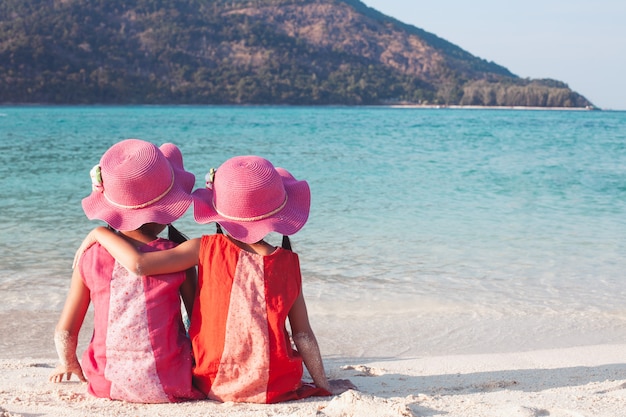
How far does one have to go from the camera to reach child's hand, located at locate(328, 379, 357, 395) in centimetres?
247

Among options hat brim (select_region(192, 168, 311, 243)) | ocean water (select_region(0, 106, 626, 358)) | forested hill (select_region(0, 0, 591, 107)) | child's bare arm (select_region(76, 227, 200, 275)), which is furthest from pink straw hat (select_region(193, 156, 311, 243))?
forested hill (select_region(0, 0, 591, 107))

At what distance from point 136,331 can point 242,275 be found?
1.22 ft

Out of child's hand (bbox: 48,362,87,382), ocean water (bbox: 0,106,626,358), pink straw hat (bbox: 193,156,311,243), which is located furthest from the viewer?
ocean water (bbox: 0,106,626,358)

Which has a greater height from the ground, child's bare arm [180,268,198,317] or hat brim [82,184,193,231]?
hat brim [82,184,193,231]

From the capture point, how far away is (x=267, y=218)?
86.0 inches

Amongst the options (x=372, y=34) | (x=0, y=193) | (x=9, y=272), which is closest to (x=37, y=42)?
(x=372, y=34)

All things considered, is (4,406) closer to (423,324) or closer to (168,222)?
(168,222)

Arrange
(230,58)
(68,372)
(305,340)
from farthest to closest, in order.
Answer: (230,58) → (68,372) → (305,340)

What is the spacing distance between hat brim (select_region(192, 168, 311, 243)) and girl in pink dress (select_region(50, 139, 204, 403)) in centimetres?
6

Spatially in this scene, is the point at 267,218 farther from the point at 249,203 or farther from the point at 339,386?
the point at 339,386

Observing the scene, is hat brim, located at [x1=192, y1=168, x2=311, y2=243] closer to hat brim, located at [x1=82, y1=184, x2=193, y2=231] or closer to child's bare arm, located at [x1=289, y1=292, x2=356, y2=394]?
hat brim, located at [x1=82, y1=184, x2=193, y2=231]

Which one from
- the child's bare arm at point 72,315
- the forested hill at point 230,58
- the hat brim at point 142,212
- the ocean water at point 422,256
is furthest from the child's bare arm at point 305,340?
the forested hill at point 230,58

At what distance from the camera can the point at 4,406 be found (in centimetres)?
230

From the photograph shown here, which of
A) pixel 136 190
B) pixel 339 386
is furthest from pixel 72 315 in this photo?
pixel 339 386
